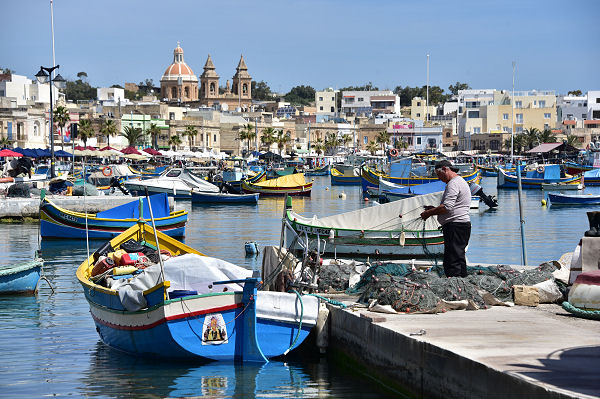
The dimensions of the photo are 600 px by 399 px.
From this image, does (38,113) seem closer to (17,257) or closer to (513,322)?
(17,257)

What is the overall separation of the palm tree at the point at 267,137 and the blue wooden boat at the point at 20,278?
113 metres

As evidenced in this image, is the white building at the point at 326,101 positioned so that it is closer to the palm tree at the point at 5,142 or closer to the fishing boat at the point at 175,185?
the palm tree at the point at 5,142

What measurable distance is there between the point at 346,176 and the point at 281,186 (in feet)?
83.8

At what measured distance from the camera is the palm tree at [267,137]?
437 feet

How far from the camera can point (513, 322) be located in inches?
452

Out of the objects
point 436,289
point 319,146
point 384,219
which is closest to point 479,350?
point 436,289

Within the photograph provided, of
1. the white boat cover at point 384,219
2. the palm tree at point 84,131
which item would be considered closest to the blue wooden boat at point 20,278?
the white boat cover at point 384,219

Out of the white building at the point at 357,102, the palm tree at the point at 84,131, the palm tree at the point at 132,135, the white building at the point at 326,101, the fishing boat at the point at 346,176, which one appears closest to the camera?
the fishing boat at the point at 346,176

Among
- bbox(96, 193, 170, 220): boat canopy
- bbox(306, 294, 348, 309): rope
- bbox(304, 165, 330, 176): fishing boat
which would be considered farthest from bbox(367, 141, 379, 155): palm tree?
bbox(306, 294, 348, 309): rope

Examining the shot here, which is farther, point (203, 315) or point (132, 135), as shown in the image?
point (132, 135)

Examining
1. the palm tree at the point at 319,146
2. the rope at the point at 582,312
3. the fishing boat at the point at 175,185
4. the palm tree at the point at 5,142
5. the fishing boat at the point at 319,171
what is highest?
the palm tree at the point at 5,142

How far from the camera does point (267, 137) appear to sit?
13338cm

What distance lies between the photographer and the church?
527 feet

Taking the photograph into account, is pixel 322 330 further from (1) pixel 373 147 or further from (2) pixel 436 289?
(1) pixel 373 147
